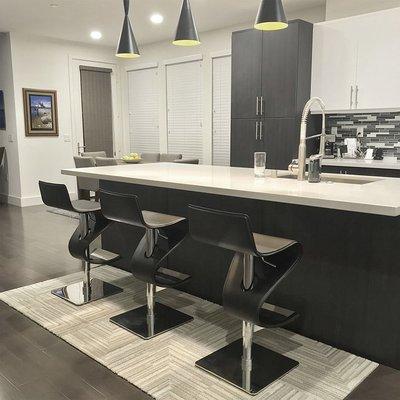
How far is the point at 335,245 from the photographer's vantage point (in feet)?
7.87

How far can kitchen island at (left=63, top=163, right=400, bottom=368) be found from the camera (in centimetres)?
218

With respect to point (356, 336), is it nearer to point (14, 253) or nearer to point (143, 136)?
point (14, 253)

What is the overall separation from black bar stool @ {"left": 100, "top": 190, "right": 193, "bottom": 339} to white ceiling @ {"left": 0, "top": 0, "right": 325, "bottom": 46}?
12.2 ft

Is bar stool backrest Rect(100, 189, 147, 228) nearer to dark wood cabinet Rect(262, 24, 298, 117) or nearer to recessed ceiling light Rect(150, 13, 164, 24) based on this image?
dark wood cabinet Rect(262, 24, 298, 117)

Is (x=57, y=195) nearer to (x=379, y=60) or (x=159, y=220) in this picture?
(x=159, y=220)

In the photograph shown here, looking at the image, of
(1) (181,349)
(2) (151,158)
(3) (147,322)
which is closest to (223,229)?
(1) (181,349)

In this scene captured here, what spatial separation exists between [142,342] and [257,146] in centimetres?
344

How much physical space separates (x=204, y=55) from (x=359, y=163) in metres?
3.68

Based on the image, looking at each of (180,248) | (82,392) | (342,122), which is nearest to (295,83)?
(342,122)

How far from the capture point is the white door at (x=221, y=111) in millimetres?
6926

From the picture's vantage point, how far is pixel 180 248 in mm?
3326

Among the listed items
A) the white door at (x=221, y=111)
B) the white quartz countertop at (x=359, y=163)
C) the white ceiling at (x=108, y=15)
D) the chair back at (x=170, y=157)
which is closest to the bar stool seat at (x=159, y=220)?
the white quartz countertop at (x=359, y=163)

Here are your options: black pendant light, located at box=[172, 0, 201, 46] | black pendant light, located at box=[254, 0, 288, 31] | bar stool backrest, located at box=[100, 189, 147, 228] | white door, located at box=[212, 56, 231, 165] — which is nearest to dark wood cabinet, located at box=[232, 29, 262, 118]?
white door, located at box=[212, 56, 231, 165]

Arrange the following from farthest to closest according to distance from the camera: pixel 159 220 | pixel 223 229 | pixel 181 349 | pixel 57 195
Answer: pixel 57 195 → pixel 159 220 → pixel 181 349 → pixel 223 229
